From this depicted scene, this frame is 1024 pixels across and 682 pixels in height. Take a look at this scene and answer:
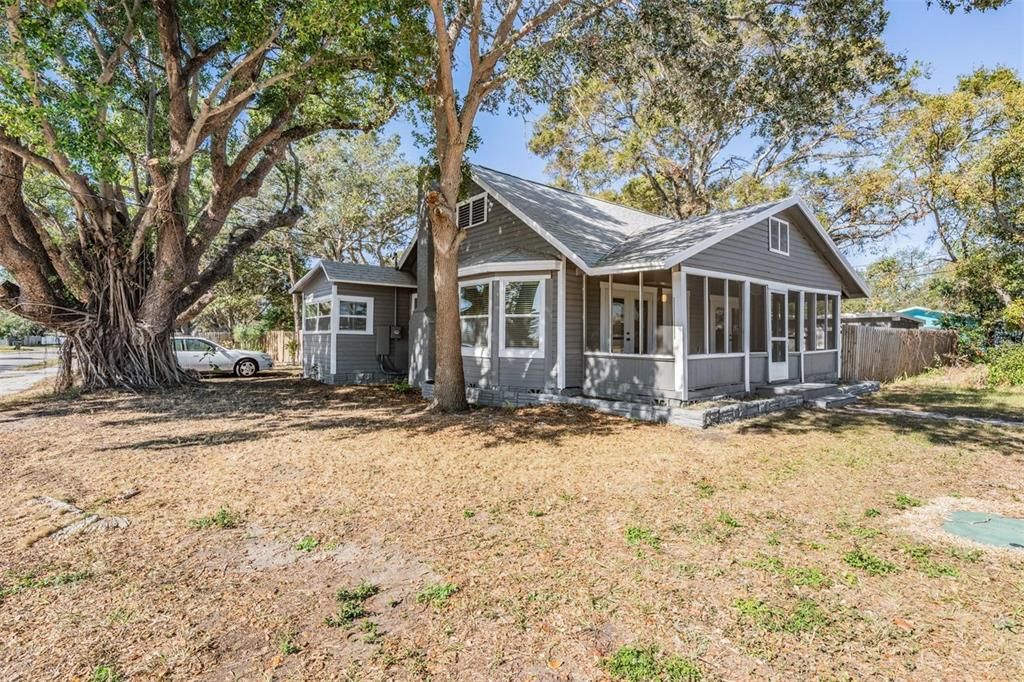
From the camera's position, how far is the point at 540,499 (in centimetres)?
507

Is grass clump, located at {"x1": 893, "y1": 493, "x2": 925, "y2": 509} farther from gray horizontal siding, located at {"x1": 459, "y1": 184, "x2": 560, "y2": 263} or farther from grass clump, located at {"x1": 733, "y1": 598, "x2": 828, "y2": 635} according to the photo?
gray horizontal siding, located at {"x1": 459, "y1": 184, "x2": 560, "y2": 263}

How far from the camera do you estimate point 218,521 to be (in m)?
4.40

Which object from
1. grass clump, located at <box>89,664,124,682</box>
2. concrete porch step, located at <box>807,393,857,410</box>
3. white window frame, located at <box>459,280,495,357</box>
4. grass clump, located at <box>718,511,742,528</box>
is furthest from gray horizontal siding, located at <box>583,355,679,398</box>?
grass clump, located at <box>89,664,124,682</box>

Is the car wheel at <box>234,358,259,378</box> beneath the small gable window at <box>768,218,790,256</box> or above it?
beneath

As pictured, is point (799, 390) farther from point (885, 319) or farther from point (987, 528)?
point (885, 319)

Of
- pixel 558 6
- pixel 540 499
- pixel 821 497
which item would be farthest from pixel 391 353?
pixel 821 497

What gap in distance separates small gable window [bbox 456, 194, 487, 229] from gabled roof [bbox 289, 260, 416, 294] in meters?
3.60

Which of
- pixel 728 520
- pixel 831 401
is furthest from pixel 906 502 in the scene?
pixel 831 401

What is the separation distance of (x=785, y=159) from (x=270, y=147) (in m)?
20.2

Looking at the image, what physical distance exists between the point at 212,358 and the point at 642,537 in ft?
56.6

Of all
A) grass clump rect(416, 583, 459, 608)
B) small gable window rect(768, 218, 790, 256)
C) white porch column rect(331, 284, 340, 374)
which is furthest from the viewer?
white porch column rect(331, 284, 340, 374)

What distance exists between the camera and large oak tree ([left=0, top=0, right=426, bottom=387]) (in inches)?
345

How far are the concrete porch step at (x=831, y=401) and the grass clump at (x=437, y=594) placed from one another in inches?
401

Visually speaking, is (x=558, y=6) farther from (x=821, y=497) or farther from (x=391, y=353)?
(x=391, y=353)
